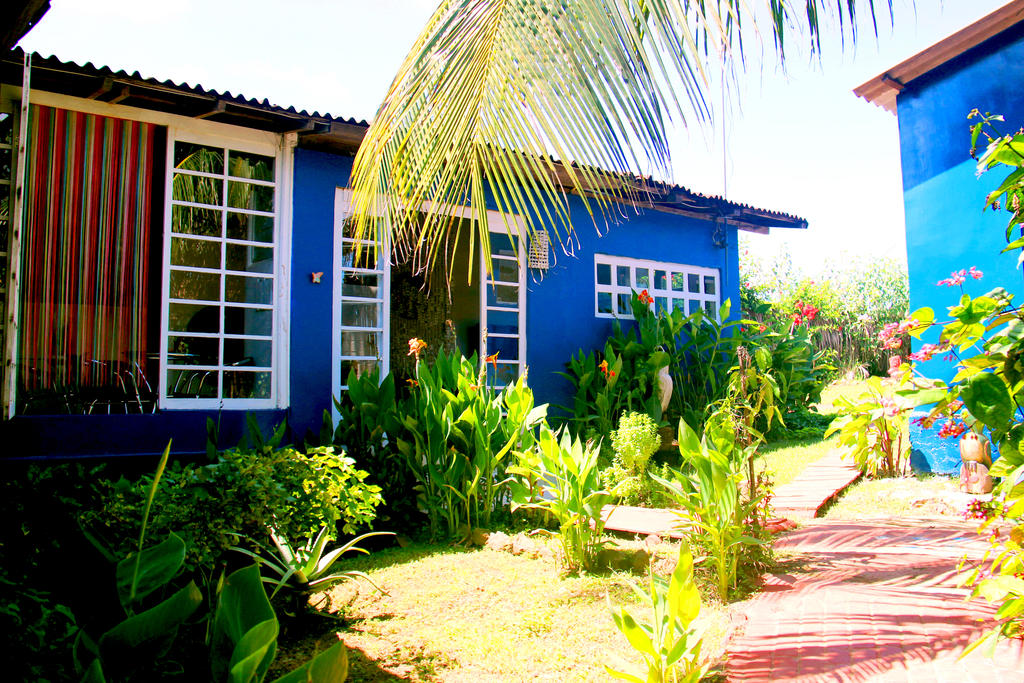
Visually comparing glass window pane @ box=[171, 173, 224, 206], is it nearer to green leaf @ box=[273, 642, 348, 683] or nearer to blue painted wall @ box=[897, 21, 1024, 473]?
green leaf @ box=[273, 642, 348, 683]

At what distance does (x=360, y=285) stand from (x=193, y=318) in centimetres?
162

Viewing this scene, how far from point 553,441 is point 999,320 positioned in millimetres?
2420

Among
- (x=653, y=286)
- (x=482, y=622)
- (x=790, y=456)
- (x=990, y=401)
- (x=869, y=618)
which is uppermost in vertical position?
(x=653, y=286)

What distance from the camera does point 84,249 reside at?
5.65 meters

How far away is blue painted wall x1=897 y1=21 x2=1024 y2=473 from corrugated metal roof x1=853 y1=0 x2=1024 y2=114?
81 mm

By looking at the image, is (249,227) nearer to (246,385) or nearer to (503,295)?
(246,385)

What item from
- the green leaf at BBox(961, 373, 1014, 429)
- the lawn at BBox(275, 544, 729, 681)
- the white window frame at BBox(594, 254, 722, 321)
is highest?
the white window frame at BBox(594, 254, 722, 321)

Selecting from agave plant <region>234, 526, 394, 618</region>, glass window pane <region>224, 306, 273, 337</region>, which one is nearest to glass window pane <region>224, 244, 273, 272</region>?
glass window pane <region>224, 306, 273, 337</region>

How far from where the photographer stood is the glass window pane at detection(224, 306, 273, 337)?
21.2 ft

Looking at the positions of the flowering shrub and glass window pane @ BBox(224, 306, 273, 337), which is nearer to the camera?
glass window pane @ BBox(224, 306, 273, 337)

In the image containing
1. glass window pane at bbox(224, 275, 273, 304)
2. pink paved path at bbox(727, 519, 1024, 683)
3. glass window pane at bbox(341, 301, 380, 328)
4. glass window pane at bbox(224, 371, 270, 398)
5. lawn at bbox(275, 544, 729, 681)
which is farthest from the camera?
glass window pane at bbox(341, 301, 380, 328)

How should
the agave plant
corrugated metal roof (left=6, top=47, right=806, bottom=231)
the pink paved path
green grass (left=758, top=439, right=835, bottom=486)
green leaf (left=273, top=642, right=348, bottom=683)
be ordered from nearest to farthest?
green leaf (left=273, top=642, right=348, bottom=683), the pink paved path, the agave plant, corrugated metal roof (left=6, top=47, right=806, bottom=231), green grass (left=758, top=439, right=835, bottom=486)

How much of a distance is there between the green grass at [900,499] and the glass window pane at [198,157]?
18.9 feet

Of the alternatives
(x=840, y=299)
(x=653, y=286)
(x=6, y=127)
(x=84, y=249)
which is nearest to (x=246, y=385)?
(x=84, y=249)
